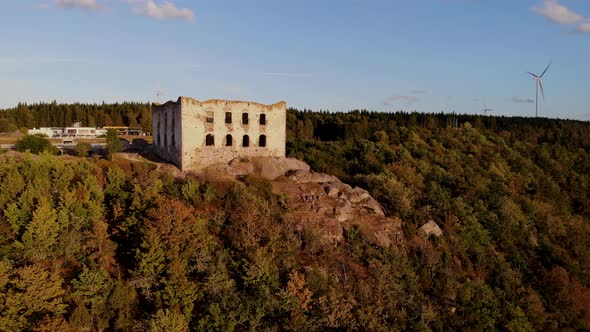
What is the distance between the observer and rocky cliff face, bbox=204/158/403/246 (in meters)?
37.4

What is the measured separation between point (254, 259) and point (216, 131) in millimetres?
15885

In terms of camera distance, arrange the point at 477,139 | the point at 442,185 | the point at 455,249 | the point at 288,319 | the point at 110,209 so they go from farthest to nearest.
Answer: the point at 477,139, the point at 442,185, the point at 455,249, the point at 110,209, the point at 288,319

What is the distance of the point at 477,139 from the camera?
243 feet

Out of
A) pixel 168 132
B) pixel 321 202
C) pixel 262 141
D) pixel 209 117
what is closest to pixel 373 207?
pixel 321 202

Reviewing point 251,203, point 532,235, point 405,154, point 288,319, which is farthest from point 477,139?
point 288,319

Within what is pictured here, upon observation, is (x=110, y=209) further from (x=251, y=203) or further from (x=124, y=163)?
(x=251, y=203)

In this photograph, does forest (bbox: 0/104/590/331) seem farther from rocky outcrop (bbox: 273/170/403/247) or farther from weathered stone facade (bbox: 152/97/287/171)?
weathered stone facade (bbox: 152/97/287/171)

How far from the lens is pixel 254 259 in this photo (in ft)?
103

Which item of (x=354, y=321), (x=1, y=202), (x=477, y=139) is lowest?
(x=354, y=321)

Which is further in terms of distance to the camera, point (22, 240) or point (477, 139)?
point (477, 139)

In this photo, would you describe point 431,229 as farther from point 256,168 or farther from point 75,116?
point 75,116

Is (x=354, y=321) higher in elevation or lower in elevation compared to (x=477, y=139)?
lower

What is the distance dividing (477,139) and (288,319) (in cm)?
5523

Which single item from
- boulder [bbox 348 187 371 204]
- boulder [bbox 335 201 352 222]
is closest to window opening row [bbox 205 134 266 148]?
boulder [bbox 348 187 371 204]
